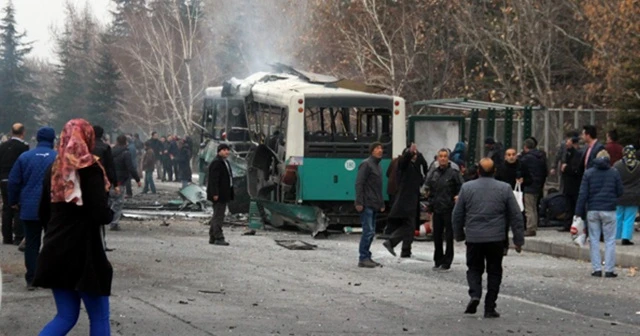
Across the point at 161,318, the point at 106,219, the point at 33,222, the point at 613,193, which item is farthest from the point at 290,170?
the point at 106,219

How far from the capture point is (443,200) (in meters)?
18.9

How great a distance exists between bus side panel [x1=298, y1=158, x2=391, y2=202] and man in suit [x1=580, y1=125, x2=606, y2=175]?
4065mm

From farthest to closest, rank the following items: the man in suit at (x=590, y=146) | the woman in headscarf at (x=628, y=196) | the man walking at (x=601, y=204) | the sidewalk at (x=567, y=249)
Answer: the woman in headscarf at (x=628, y=196), the man in suit at (x=590, y=146), the sidewalk at (x=567, y=249), the man walking at (x=601, y=204)

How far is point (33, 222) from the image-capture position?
1484 centimetres

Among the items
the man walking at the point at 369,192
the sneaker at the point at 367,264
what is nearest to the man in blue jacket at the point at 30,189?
the sneaker at the point at 367,264

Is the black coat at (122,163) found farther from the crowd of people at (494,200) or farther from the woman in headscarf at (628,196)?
the woman in headscarf at (628,196)

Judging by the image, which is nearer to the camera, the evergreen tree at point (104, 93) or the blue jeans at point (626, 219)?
the blue jeans at point (626, 219)

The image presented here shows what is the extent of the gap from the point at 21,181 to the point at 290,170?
1207cm

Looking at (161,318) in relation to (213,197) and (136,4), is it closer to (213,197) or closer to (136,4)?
(213,197)

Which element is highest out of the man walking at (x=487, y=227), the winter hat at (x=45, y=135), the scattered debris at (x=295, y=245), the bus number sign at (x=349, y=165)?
the winter hat at (x=45, y=135)

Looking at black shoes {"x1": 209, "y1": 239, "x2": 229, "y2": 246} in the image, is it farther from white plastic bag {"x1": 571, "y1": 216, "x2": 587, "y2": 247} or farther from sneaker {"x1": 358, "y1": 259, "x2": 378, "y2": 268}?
white plastic bag {"x1": 571, "y1": 216, "x2": 587, "y2": 247}

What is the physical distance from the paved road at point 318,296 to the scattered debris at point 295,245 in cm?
41

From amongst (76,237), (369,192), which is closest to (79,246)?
(76,237)

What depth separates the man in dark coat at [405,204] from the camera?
2019cm
